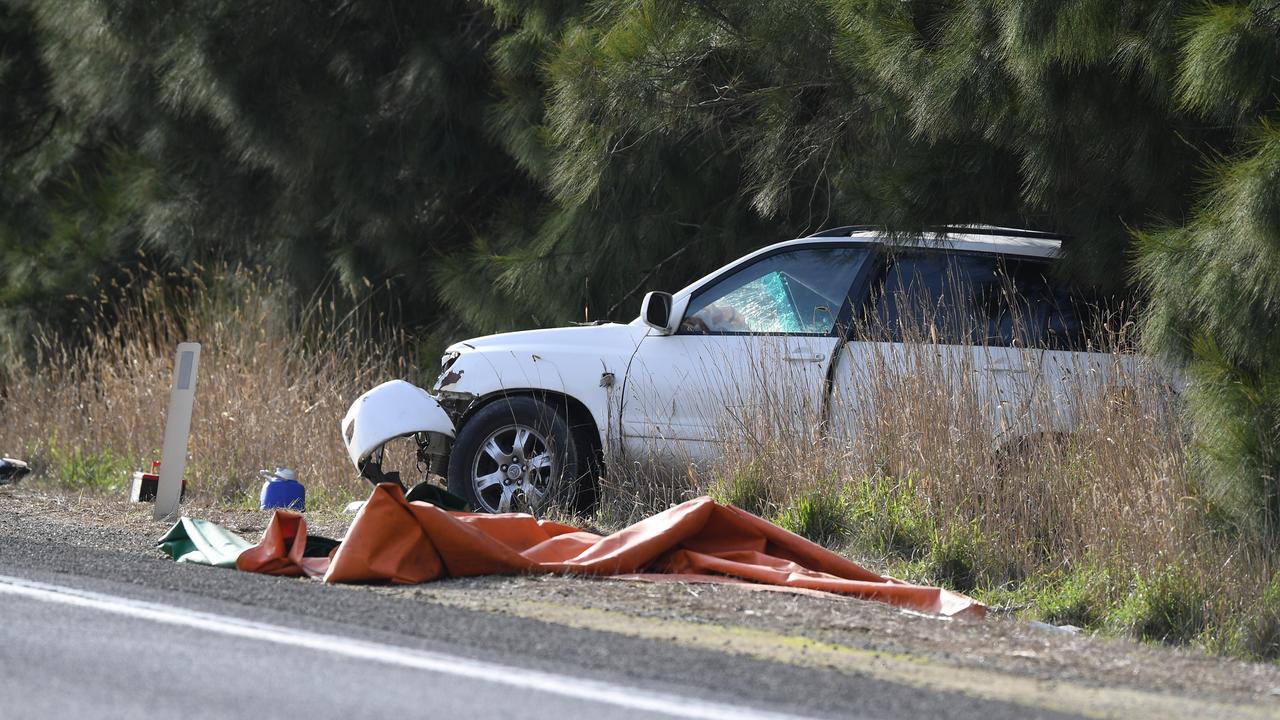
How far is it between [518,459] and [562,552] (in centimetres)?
198

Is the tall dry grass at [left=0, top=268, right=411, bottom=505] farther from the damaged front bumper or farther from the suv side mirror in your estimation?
the suv side mirror

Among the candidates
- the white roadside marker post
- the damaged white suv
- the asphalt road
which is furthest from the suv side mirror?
the asphalt road

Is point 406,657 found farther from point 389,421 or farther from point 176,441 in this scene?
point 176,441

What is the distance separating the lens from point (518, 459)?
363 inches

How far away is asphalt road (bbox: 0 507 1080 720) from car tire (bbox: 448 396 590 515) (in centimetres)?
284

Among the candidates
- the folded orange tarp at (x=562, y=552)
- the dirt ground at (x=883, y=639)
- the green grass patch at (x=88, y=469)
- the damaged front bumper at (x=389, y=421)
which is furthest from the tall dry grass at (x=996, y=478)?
the green grass patch at (x=88, y=469)

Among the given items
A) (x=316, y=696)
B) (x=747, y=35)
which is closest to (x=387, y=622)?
(x=316, y=696)

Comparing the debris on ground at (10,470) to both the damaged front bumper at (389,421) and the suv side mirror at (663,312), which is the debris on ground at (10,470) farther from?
the suv side mirror at (663,312)

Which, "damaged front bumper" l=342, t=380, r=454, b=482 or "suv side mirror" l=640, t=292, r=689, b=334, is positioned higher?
"suv side mirror" l=640, t=292, r=689, b=334

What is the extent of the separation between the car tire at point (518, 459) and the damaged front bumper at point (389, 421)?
0.61 ft

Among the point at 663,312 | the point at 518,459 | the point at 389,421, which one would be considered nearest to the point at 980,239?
the point at 663,312

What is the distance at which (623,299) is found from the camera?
12539mm

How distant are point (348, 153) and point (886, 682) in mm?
10769

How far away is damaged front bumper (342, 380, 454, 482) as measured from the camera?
9117 mm
